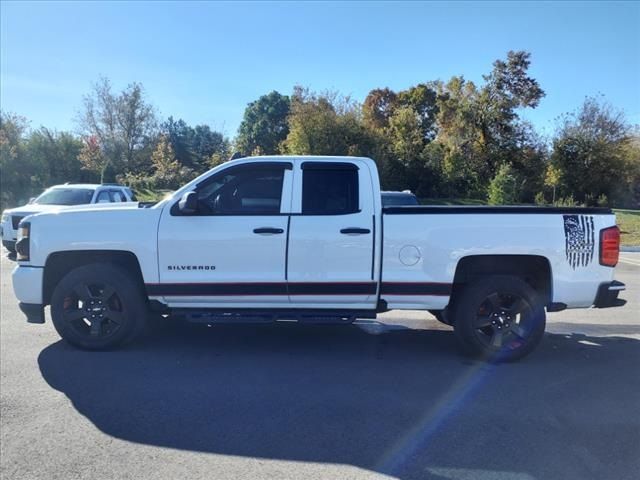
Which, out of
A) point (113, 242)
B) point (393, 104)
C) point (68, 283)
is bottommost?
point (68, 283)

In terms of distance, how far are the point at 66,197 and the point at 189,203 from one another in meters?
9.81

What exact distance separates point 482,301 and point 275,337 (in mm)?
2423

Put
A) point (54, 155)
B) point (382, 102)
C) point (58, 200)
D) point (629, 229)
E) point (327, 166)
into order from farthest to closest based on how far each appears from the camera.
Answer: point (382, 102)
point (54, 155)
point (629, 229)
point (58, 200)
point (327, 166)

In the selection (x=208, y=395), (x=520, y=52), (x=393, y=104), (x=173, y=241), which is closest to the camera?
(x=208, y=395)

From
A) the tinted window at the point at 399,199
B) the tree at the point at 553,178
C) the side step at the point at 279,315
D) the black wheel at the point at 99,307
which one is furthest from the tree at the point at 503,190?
the black wheel at the point at 99,307

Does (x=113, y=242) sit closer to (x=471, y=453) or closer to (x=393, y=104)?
(x=471, y=453)

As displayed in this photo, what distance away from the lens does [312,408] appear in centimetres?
398

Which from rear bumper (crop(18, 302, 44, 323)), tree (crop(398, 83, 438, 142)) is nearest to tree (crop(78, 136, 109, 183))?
tree (crop(398, 83, 438, 142))

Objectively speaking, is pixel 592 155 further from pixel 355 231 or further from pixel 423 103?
pixel 355 231

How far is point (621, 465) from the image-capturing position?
320 centimetres

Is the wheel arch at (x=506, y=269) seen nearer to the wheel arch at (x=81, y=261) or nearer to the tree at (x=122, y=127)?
the wheel arch at (x=81, y=261)

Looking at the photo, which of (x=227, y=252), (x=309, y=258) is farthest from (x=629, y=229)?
(x=227, y=252)

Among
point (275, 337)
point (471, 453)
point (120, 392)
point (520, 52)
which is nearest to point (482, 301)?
point (471, 453)

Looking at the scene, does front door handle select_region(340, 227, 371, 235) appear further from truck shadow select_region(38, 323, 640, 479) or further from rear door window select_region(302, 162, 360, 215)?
truck shadow select_region(38, 323, 640, 479)
